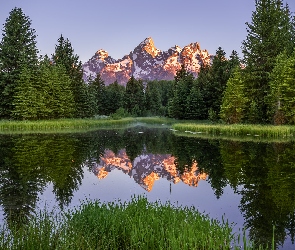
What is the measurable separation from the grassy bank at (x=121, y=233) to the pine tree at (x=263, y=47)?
41.8 metres

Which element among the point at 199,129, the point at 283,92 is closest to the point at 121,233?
the point at 199,129

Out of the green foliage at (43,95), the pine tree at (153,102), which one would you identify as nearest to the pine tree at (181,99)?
the green foliage at (43,95)

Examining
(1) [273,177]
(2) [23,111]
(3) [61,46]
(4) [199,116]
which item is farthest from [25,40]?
(1) [273,177]

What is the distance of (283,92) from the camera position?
133 ft

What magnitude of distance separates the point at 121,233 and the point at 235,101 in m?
40.8

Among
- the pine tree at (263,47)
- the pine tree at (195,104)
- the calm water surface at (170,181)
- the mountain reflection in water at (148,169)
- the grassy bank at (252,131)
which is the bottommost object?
the mountain reflection in water at (148,169)

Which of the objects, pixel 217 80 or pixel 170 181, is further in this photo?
pixel 217 80

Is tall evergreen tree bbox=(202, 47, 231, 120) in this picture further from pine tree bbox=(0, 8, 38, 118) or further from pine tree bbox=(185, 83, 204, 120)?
pine tree bbox=(0, 8, 38, 118)

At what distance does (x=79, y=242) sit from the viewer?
19.2 feet

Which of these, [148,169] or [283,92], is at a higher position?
[283,92]

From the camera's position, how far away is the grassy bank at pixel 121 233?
5758 mm

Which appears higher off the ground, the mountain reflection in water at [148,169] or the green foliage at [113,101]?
the green foliage at [113,101]

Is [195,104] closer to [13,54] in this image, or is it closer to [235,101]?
[235,101]

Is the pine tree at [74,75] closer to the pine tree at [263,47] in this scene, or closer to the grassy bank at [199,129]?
the grassy bank at [199,129]
